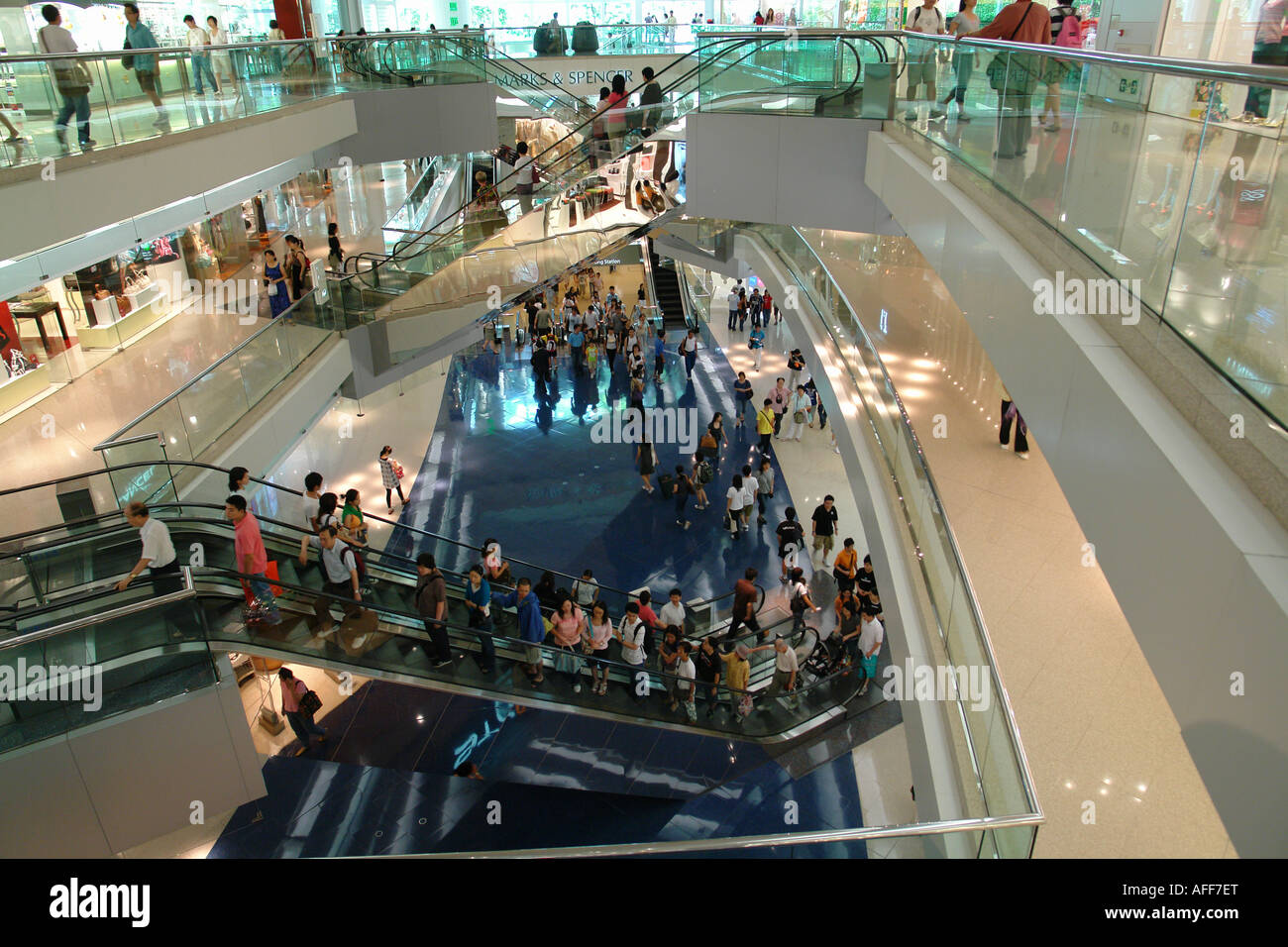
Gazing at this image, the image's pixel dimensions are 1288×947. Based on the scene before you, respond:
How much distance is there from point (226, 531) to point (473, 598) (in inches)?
94.4

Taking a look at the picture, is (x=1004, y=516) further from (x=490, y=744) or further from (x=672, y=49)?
(x=672, y=49)

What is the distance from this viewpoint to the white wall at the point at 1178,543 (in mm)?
2201

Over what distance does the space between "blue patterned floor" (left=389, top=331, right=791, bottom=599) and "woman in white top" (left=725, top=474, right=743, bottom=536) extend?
0.77ft

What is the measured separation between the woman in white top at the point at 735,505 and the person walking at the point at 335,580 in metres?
6.78

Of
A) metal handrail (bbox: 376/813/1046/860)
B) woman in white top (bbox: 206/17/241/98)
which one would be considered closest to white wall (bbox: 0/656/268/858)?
metal handrail (bbox: 376/813/1046/860)

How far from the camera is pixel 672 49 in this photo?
2302cm

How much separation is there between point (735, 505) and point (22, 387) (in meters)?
9.96

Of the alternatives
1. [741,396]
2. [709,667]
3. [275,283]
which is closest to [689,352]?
[741,396]

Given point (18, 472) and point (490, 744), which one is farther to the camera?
point (490, 744)

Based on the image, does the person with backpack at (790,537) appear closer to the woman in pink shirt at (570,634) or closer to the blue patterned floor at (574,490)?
the blue patterned floor at (574,490)

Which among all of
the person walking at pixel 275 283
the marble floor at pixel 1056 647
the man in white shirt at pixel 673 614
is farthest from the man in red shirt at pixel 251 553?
the person walking at pixel 275 283

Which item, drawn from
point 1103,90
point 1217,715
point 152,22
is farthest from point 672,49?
point 1217,715

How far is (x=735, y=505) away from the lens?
13484 millimetres

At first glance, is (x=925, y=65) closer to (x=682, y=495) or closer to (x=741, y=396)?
(x=682, y=495)
